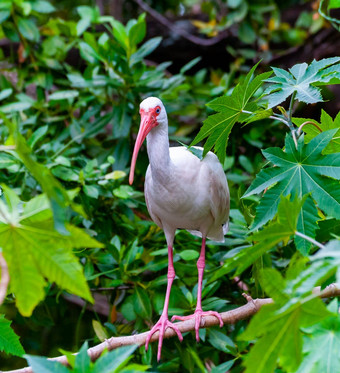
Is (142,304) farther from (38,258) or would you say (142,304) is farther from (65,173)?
(38,258)

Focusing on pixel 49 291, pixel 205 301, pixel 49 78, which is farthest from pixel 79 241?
pixel 49 78

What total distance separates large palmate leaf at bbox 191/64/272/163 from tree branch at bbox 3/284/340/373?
0.66 m

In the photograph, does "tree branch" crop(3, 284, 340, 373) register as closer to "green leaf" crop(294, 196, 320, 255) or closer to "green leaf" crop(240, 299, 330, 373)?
"green leaf" crop(294, 196, 320, 255)

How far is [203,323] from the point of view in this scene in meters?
2.86

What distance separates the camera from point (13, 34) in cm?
464

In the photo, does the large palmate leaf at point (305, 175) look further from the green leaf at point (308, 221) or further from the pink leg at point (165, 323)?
the pink leg at point (165, 323)

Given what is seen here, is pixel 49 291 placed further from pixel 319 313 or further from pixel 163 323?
pixel 319 313

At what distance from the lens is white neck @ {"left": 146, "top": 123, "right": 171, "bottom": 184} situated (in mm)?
2924

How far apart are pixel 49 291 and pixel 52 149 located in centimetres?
92

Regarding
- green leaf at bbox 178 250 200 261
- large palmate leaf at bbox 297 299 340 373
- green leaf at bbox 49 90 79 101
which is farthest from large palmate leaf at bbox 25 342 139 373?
green leaf at bbox 49 90 79 101

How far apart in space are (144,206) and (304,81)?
1.85m

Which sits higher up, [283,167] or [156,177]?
[283,167]

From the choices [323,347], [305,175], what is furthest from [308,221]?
[323,347]

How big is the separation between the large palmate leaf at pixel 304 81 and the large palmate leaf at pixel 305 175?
150 mm
